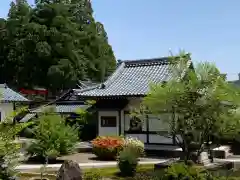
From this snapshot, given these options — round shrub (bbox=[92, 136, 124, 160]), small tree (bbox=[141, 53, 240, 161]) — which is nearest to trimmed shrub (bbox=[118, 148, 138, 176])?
small tree (bbox=[141, 53, 240, 161])

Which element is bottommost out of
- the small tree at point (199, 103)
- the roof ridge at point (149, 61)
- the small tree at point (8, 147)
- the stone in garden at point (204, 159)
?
the stone in garden at point (204, 159)

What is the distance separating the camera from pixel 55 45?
48.8 m

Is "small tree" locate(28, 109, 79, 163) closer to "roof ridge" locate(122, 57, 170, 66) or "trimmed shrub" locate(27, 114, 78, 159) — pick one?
"trimmed shrub" locate(27, 114, 78, 159)

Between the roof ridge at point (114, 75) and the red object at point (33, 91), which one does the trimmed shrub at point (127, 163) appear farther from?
the red object at point (33, 91)

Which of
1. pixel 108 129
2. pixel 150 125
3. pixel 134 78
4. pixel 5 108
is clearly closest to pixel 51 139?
pixel 108 129

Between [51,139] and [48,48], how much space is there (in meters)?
28.9

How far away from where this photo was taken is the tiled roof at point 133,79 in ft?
81.1

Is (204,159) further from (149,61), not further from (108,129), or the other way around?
(149,61)

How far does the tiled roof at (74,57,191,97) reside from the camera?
24711 millimetres

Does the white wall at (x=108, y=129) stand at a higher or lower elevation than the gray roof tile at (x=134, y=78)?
lower

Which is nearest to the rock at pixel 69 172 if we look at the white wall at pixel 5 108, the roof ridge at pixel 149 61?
the roof ridge at pixel 149 61

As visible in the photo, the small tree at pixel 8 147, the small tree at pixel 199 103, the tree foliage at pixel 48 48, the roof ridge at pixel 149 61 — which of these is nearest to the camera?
the small tree at pixel 8 147

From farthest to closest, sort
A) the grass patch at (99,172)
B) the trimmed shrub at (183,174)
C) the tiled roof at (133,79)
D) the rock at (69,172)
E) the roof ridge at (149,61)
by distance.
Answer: the roof ridge at (149,61)
the tiled roof at (133,79)
the grass patch at (99,172)
the rock at (69,172)
the trimmed shrub at (183,174)

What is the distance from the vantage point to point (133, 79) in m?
26.2
